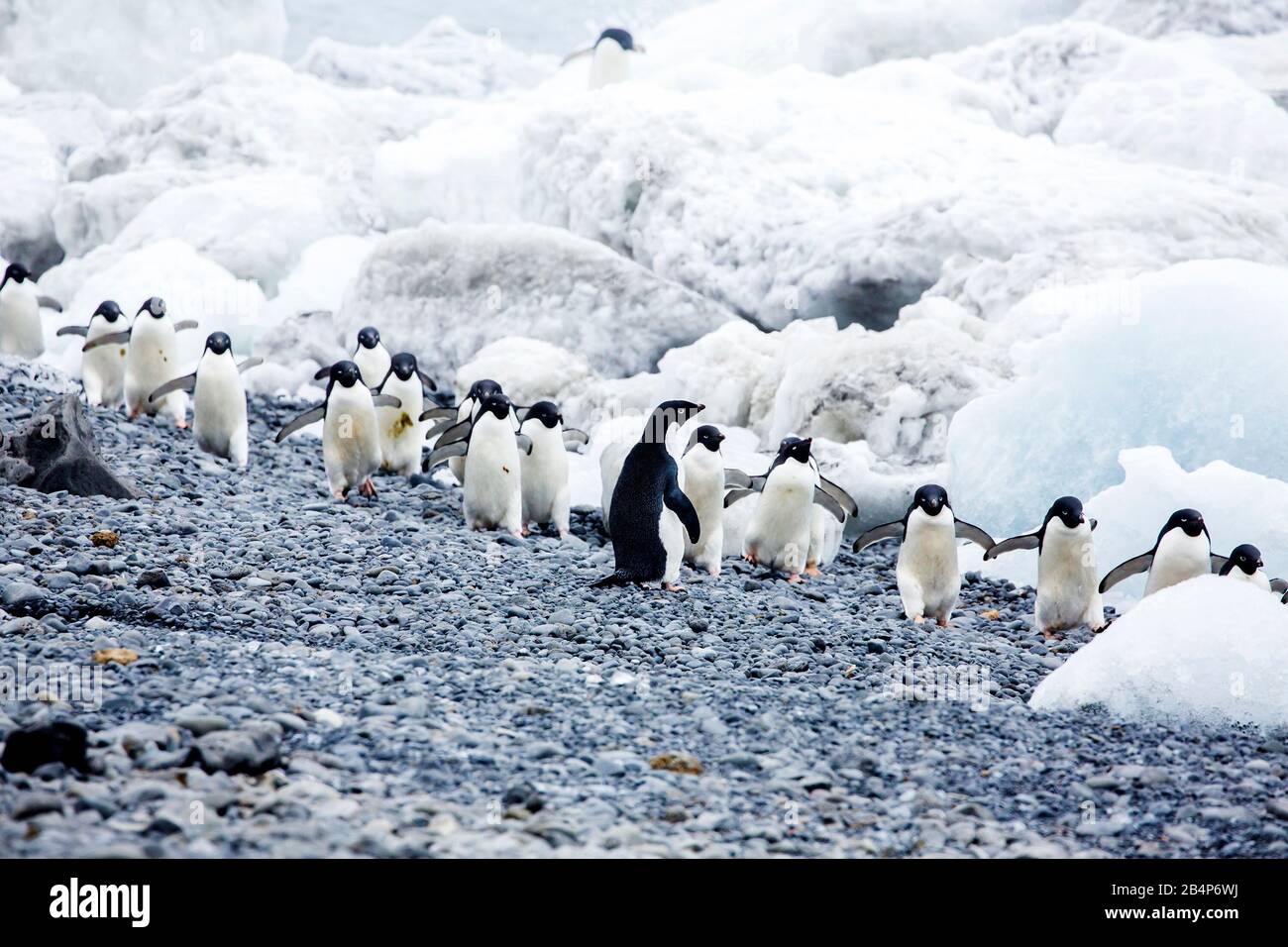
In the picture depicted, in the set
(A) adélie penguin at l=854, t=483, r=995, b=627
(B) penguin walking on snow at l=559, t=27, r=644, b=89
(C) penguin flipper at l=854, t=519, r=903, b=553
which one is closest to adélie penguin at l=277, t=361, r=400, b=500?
(C) penguin flipper at l=854, t=519, r=903, b=553

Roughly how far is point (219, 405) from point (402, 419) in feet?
3.35

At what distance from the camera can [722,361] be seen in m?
9.12

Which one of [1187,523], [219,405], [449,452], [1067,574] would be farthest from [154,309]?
[1187,523]

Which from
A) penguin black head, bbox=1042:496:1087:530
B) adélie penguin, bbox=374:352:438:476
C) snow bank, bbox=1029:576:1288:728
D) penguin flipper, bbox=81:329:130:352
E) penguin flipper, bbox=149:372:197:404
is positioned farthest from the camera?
penguin flipper, bbox=81:329:130:352

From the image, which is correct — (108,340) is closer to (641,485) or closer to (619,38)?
(641,485)

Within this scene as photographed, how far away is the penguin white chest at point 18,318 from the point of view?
10.1 m

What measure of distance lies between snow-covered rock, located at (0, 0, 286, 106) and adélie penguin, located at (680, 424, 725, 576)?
14.8m

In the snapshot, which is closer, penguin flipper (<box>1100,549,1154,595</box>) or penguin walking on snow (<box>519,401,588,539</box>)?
penguin flipper (<box>1100,549,1154,595</box>)

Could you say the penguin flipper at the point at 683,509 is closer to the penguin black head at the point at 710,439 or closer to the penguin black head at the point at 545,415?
the penguin black head at the point at 710,439

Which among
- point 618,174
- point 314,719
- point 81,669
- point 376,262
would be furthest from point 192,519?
point 618,174

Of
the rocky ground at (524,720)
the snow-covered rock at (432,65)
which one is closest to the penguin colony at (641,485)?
the rocky ground at (524,720)

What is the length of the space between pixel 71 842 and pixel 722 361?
693cm

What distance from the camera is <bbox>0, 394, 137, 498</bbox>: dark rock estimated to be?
19.6 feet

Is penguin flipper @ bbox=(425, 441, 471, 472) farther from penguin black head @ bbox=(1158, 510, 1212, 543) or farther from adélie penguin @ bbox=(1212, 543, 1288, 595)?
adélie penguin @ bbox=(1212, 543, 1288, 595)
